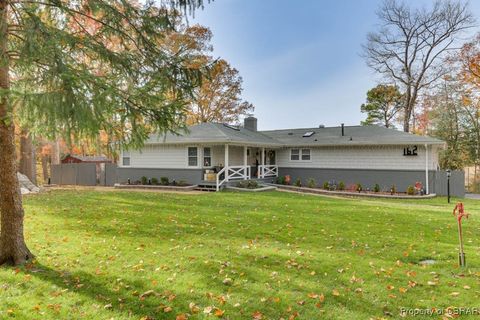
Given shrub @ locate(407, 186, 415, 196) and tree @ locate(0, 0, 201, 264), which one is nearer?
tree @ locate(0, 0, 201, 264)

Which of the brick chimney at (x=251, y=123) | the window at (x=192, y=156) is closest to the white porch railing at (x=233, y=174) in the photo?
the window at (x=192, y=156)

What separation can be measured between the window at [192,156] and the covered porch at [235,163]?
458mm

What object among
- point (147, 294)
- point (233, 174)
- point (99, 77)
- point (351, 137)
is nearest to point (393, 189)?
point (351, 137)

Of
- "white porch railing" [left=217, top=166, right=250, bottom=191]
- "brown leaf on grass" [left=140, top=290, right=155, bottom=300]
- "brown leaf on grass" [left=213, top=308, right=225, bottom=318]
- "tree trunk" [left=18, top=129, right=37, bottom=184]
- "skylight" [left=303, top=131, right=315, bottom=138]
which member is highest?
"skylight" [left=303, top=131, right=315, bottom=138]

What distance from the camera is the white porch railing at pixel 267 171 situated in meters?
20.2

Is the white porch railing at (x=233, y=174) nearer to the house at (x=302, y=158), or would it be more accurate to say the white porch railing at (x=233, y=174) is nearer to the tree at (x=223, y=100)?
the house at (x=302, y=158)

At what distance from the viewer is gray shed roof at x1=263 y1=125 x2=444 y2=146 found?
17344 millimetres

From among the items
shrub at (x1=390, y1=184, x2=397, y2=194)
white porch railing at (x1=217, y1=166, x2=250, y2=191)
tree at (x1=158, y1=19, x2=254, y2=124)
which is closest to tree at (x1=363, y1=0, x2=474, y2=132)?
shrub at (x1=390, y1=184, x2=397, y2=194)

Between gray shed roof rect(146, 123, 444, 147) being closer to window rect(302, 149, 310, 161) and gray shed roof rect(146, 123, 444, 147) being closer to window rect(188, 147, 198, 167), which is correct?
window rect(302, 149, 310, 161)

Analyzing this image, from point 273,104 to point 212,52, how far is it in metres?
7.04

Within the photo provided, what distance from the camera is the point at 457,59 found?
960 inches

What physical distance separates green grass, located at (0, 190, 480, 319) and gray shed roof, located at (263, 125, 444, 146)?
945cm

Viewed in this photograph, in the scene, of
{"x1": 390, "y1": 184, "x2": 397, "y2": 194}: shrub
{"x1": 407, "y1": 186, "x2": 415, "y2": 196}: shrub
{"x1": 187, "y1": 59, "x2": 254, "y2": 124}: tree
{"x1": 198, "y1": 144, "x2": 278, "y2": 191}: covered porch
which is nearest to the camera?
{"x1": 407, "y1": 186, "x2": 415, "y2": 196}: shrub

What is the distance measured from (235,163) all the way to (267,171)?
2.26 meters
